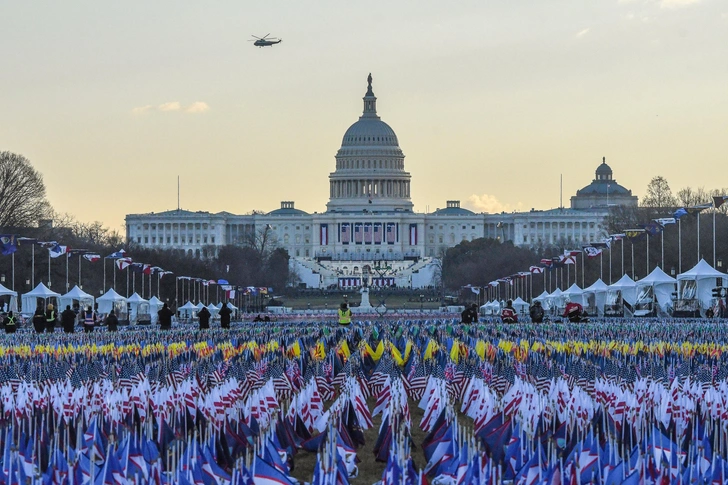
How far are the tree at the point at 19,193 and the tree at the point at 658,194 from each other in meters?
56.3

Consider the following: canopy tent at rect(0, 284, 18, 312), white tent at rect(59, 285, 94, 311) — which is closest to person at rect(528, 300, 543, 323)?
white tent at rect(59, 285, 94, 311)

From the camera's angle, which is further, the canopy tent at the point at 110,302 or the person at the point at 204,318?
the canopy tent at the point at 110,302

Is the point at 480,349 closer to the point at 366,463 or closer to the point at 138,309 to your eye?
the point at 366,463

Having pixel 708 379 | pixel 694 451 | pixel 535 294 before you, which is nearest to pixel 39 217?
pixel 535 294

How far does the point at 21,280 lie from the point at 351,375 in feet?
221

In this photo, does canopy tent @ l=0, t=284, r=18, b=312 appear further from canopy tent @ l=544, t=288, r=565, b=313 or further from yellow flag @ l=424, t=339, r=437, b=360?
yellow flag @ l=424, t=339, r=437, b=360

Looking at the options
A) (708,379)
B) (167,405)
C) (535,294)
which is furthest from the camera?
(535,294)

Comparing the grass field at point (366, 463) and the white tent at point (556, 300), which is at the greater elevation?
the white tent at point (556, 300)

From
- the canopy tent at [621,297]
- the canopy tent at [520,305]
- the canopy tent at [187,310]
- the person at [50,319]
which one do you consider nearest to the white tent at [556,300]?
the canopy tent at [520,305]

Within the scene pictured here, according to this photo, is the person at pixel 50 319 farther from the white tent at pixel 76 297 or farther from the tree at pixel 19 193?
the tree at pixel 19 193

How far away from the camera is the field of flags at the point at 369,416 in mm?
12922

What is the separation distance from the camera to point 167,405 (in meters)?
18.1

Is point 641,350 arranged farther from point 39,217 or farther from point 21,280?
point 39,217

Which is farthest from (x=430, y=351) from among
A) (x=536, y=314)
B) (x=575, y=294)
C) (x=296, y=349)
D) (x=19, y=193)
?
(x=19, y=193)
